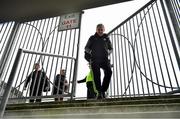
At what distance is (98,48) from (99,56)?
0.15m

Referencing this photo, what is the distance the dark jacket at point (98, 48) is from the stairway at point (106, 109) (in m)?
1.04

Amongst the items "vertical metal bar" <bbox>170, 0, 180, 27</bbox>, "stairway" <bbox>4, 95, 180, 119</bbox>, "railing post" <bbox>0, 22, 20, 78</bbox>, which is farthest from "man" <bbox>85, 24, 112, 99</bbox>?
"railing post" <bbox>0, 22, 20, 78</bbox>

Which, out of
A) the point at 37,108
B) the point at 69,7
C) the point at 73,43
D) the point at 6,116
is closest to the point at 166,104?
the point at 37,108

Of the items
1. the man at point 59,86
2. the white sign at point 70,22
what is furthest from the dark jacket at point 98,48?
the white sign at point 70,22

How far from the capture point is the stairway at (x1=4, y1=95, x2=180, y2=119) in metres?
1.98

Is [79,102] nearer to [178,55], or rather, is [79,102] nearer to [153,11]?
[178,55]

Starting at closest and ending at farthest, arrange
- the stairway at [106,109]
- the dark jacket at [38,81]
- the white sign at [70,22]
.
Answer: the stairway at [106,109] < the dark jacket at [38,81] < the white sign at [70,22]

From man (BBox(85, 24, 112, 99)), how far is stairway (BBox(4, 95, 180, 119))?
2.25ft

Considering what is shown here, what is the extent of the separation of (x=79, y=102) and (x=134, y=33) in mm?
1979

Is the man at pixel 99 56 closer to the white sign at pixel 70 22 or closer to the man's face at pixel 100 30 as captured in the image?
the man's face at pixel 100 30

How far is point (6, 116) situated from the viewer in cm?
242

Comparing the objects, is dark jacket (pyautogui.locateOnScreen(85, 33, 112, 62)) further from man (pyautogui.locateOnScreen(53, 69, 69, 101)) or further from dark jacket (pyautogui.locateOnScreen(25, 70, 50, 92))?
dark jacket (pyautogui.locateOnScreen(25, 70, 50, 92))

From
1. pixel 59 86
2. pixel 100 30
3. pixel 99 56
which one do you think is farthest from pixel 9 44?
pixel 99 56

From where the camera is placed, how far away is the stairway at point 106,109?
6.50ft
